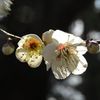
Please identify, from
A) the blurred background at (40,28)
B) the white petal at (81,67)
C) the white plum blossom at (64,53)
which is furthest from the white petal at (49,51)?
the blurred background at (40,28)

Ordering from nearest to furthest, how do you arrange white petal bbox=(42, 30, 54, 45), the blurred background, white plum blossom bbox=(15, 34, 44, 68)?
1. white petal bbox=(42, 30, 54, 45)
2. white plum blossom bbox=(15, 34, 44, 68)
3. the blurred background

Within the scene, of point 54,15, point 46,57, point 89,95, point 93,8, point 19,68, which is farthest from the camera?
point 89,95

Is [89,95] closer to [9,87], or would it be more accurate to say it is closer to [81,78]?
[81,78]

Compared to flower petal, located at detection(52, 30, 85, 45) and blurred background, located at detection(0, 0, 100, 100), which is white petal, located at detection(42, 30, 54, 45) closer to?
flower petal, located at detection(52, 30, 85, 45)

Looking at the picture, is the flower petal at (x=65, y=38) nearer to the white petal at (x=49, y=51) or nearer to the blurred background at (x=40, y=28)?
the white petal at (x=49, y=51)

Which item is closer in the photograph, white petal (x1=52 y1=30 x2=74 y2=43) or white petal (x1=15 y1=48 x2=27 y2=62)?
white petal (x1=52 y1=30 x2=74 y2=43)

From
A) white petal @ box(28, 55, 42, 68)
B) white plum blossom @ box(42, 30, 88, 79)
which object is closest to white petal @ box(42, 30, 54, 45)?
white plum blossom @ box(42, 30, 88, 79)

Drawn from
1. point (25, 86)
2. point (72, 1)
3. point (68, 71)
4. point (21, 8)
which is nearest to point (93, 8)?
point (72, 1)

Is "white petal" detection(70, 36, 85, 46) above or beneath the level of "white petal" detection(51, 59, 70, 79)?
above
